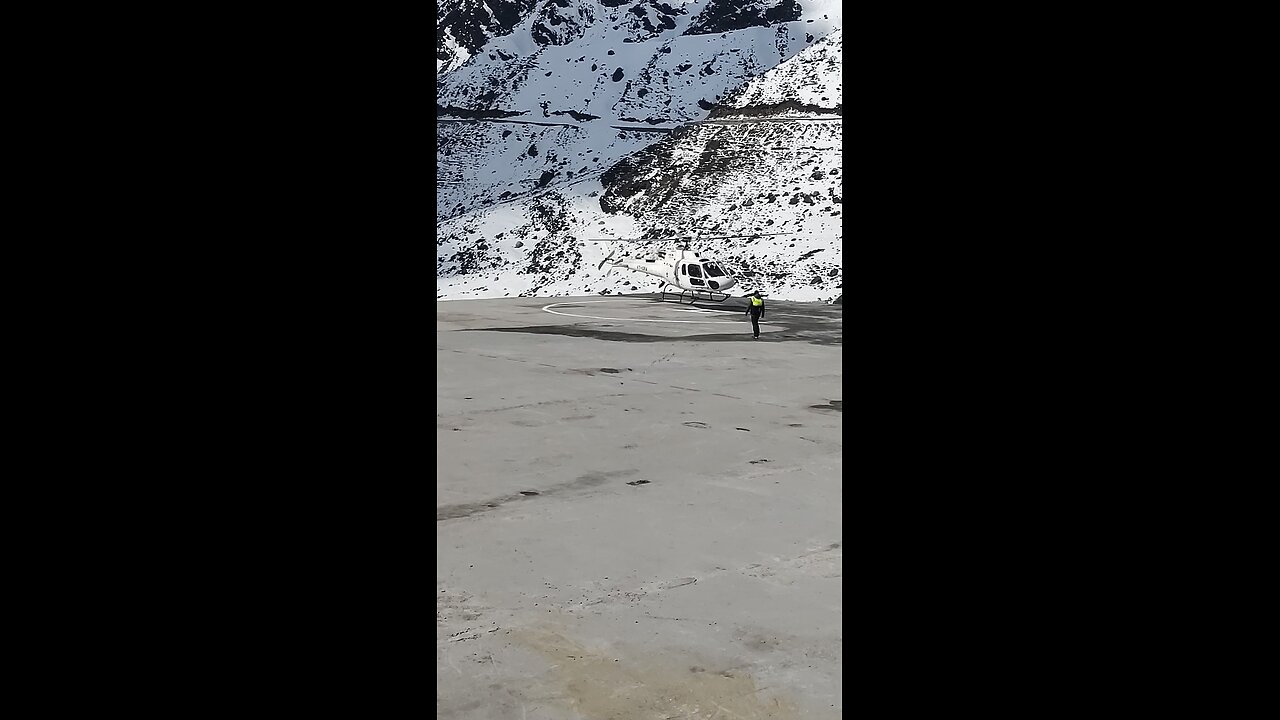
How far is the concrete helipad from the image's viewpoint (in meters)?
4.80

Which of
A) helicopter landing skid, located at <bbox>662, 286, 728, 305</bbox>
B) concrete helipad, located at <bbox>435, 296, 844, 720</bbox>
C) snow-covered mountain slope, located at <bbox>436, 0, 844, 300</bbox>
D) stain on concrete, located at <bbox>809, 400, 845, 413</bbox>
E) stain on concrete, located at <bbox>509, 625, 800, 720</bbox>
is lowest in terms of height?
A: stain on concrete, located at <bbox>509, 625, 800, 720</bbox>

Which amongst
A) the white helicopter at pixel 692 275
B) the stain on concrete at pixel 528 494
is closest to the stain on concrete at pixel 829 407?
the stain on concrete at pixel 528 494

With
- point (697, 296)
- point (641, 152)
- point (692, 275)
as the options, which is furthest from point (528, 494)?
point (641, 152)

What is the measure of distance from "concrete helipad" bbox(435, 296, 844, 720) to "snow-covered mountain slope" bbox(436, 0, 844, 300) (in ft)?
57.5

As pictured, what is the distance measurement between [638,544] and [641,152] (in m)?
57.4

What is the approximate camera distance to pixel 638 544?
6.96 m

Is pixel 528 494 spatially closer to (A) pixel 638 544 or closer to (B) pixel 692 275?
(A) pixel 638 544

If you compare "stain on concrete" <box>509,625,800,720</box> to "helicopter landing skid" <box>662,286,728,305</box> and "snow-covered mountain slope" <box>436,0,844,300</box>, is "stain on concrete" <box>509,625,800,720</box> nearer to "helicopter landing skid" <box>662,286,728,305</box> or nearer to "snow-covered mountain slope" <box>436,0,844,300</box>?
"helicopter landing skid" <box>662,286,728,305</box>

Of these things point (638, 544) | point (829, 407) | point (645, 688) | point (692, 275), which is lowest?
point (645, 688)

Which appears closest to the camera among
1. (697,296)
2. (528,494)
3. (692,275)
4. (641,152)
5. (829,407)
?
(528,494)

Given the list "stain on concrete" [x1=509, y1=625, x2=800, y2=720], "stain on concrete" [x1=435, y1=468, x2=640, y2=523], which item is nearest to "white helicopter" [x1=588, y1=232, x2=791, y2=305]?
"stain on concrete" [x1=435, y1=468, x2=640, y2=523]
